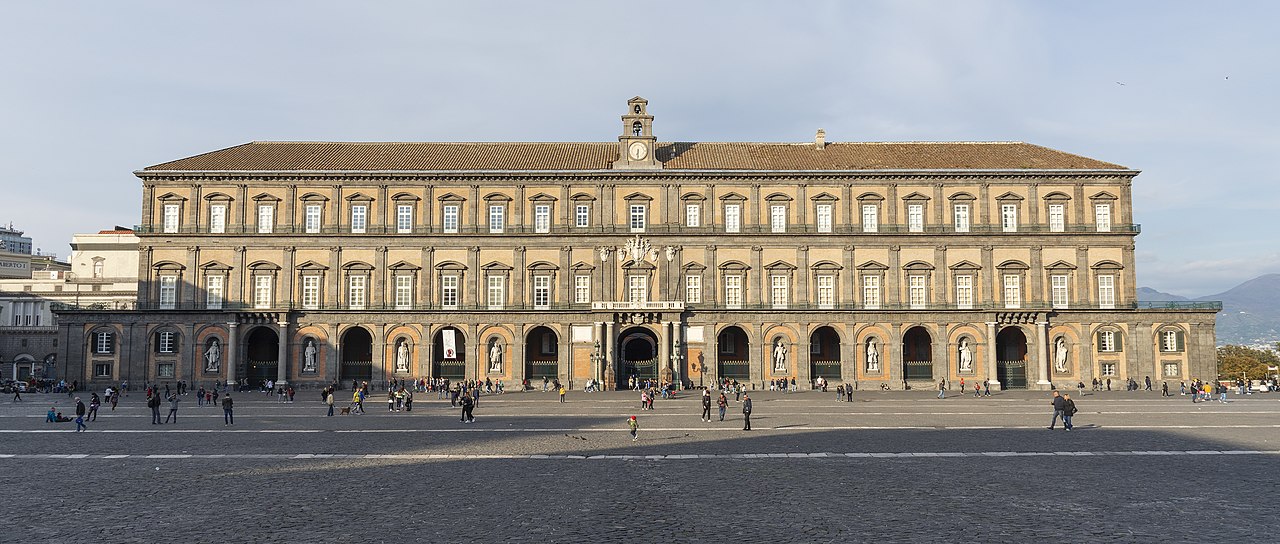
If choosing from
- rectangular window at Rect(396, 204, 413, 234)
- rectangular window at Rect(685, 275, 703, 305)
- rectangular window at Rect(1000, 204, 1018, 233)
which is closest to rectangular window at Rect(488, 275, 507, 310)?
rectangular window at Rect(396, 204, 413, 234)

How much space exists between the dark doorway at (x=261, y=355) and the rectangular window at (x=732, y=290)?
30.0 metres

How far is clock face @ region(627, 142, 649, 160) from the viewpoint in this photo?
5962 cm

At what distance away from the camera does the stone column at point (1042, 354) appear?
57.2 metres

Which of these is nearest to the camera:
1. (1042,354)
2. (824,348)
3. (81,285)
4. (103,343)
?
(1042,354)

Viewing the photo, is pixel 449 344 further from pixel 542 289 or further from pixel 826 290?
pixel 826 290

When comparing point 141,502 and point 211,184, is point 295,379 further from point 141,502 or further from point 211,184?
point 141,502

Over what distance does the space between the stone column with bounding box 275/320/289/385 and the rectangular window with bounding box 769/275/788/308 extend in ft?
104

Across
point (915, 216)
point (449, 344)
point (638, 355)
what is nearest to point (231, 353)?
point (449, 344)

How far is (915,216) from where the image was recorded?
2327 inches

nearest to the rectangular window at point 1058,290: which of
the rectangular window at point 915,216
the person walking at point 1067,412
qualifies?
the rectangular window at point 915,216

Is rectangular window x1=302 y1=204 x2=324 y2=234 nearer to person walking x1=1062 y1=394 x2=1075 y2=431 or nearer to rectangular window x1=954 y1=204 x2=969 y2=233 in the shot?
rectangular window x1=954 y1=204 x2=969 y2=233

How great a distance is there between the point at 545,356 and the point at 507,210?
412 inches

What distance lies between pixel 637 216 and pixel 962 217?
21.7 m

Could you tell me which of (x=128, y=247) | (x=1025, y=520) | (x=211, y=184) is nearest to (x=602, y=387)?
(x=211, y=184)
